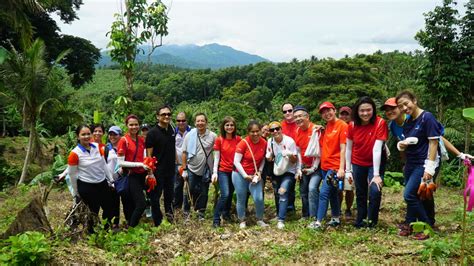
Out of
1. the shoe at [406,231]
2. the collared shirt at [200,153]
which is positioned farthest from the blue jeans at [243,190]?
the shoe at [406,231]

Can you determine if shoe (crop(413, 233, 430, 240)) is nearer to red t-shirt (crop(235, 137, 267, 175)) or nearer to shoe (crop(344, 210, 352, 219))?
shoe (crop(344, 210, 352, 219))

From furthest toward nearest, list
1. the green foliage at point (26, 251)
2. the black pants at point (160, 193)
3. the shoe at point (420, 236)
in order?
the black pants at point (160, 193) < the shoe at point (420, 236) < the green foliage at point (26, 251)

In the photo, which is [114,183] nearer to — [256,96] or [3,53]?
[3,53]

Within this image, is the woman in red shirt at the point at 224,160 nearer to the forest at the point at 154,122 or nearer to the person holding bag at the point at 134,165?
the forest at the point at 154,122

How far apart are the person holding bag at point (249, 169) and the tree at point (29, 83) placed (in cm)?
936

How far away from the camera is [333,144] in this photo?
5176 mm

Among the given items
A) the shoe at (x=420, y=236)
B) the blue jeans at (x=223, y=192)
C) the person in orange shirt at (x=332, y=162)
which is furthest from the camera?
the blue jeans at (x=223, y=192)

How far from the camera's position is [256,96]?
51344 mm

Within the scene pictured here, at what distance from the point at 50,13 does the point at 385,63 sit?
30.1 m

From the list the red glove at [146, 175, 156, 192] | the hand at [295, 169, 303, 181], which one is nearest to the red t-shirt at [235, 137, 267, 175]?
the hand at [295, 169, 303, 181]

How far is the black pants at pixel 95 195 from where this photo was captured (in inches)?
193

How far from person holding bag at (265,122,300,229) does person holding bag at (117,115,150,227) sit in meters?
1.71

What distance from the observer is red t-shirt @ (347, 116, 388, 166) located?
187 inches

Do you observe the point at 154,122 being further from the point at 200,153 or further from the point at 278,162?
the point at 278,162
